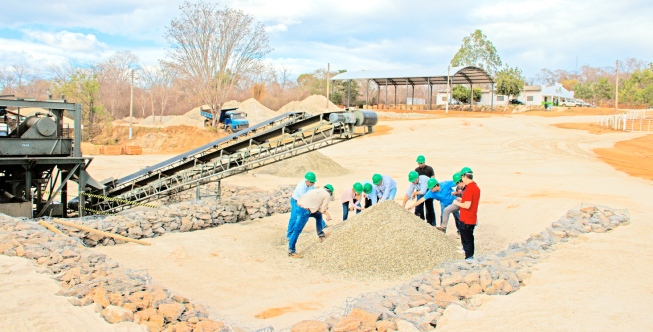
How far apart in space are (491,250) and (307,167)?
13.0 m

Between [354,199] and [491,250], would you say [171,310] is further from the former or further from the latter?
[491,250]

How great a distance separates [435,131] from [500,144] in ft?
21.0

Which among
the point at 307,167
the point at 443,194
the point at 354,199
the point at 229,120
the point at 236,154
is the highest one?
the point at 229,120

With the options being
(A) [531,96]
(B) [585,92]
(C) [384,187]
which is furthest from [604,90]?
(C) [384,187]

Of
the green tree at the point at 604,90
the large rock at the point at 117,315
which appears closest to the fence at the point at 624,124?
the green tree at the point at 604,90

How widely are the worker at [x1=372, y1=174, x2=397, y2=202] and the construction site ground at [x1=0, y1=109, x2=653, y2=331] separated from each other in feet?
7.66

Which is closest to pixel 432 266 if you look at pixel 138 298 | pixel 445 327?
pixel 445 327

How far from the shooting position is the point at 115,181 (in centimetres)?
1586

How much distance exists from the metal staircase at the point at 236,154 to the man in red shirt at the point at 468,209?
378cm

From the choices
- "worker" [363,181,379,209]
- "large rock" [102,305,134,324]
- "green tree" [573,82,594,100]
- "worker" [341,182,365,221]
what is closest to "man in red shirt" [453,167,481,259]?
"worker" [363,181,379,209]

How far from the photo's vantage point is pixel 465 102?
6325 cm

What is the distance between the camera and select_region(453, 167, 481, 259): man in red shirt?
8969 millimetres

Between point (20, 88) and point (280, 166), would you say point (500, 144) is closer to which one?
point (280, 166)

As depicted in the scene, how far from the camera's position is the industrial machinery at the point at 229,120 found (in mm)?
43500
